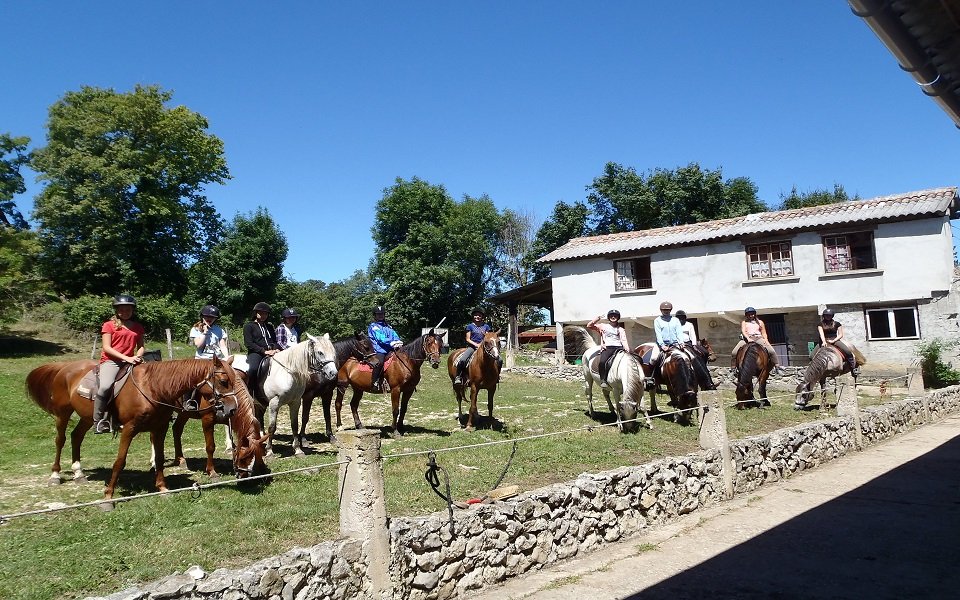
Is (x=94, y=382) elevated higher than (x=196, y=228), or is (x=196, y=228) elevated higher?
(x=196, y=228)

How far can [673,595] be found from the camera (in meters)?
5.00

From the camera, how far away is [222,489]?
644 centimetres

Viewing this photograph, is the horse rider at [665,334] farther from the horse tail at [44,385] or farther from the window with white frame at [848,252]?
the window with white frame at [848,252]

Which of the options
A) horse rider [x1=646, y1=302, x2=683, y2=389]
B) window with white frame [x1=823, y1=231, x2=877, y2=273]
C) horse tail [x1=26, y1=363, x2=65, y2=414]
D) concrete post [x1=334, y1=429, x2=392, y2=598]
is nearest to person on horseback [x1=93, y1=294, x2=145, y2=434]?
horse tail [x1=26, y1=363, x2=65, y2=414]

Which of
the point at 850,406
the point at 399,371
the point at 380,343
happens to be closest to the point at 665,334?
the point at 850,406

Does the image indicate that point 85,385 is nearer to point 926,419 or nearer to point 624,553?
point 624,553

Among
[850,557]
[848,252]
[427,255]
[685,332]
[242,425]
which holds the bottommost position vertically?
[850,557]

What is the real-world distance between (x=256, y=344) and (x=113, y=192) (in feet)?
82.9

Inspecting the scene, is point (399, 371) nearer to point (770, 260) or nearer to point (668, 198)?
point (770, 260)

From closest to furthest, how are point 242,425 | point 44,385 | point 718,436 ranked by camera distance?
point 242,425 < point 44,385 < point 718,436

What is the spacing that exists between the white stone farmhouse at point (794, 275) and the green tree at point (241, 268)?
60.9 ft

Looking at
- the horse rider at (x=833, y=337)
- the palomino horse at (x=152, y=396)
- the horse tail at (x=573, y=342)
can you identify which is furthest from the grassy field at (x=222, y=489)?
the horse tail at (x=573, y=342)

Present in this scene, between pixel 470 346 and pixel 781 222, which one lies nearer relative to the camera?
pixel 470 346

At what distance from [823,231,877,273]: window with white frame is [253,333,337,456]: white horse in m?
20.5
